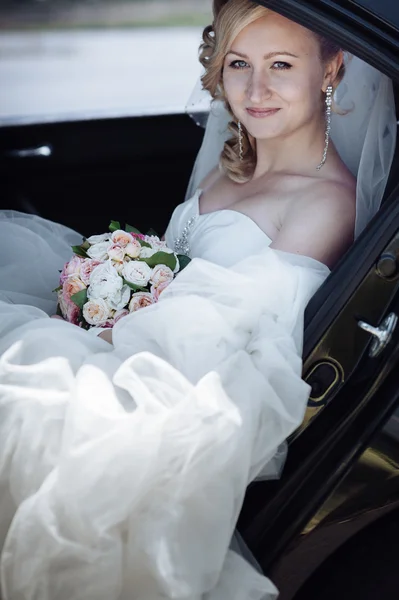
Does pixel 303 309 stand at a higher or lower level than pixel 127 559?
higher

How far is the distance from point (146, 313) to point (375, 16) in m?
0.66

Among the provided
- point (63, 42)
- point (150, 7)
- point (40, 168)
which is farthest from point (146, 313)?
point (150, 7)

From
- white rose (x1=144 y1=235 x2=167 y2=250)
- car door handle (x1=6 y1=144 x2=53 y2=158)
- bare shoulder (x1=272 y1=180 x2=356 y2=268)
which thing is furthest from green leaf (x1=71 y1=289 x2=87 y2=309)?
car door handle (x1=6 y1=144 x2=53 y2=158)

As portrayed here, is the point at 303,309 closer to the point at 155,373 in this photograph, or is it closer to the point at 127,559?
the point at 155,373

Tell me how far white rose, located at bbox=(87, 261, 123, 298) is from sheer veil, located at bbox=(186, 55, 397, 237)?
0.54 metres

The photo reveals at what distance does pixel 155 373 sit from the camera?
4.89ft

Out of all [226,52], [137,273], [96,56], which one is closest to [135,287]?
[137,273]

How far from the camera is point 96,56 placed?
36.0 feet

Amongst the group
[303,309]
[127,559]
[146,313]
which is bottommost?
[127,559]

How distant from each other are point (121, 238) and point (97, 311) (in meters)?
0.20

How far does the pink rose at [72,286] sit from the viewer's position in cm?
198

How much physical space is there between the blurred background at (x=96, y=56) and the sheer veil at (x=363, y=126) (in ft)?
2.97

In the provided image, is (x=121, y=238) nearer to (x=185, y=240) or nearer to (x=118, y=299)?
(x=118, y=299)

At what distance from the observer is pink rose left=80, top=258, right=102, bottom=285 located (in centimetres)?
199
